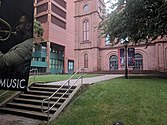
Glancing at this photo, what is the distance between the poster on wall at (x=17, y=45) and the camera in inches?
216

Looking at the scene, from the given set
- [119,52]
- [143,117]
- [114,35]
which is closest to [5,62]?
[143,117]

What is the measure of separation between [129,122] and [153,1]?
973cm

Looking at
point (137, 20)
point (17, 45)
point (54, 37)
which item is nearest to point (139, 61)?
point (137, 20)

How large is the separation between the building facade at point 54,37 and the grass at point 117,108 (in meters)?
34.8

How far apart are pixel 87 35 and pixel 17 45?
2924 cm

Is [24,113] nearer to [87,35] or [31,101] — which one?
[31,101]

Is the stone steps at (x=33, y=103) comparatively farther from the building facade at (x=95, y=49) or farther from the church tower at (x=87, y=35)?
the church tower at (x=87, y=35)

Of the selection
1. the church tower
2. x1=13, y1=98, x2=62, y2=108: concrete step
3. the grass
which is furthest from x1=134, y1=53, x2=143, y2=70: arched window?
x1=13, y1=98, x2=62, y2=108: concrete step

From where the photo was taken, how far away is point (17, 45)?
5.60 metres

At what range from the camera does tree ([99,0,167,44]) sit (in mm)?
13288

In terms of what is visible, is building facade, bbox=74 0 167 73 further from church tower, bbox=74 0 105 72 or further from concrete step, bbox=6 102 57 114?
concrete step, bbox=6 102 57 114

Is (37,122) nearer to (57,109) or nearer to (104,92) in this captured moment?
(57,109)

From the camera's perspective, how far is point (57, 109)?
7879 millimetres

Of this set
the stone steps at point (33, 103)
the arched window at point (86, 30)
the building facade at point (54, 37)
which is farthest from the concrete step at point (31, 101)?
the building facade at point (54, 37)
